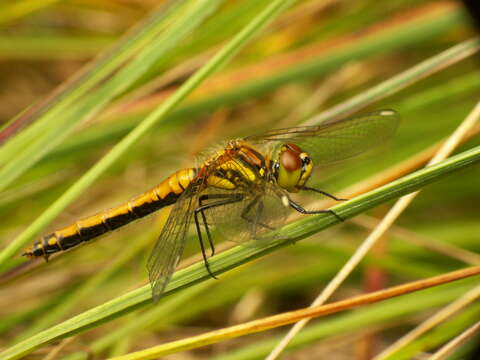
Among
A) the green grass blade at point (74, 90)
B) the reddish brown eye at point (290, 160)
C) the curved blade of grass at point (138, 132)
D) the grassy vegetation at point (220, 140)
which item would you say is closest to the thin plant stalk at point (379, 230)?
the grassy vegetation at point (220, 140)

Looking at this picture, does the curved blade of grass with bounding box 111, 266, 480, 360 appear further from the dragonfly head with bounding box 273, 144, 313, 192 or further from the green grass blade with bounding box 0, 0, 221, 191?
the green grass blade with bounding box 0, 0, 221, 191

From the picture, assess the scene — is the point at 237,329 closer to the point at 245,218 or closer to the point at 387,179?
the point at 245,218

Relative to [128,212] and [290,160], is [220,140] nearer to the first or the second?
[128,212]

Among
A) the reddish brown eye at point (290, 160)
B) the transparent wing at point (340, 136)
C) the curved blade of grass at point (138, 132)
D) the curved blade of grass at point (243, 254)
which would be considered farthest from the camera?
the transparent wing at point (340, 136)

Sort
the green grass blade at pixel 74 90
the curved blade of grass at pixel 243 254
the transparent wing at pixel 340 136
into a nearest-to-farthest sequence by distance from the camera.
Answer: the curved blade of grass at pixel 243 254, the green grass blade at pixel 74 90, the transparent wing at pixel 340 136

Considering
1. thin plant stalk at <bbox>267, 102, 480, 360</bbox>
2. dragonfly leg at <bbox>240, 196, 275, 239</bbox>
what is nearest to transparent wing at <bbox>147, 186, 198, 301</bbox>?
dragonfly leg at <bbox>240, 196, 275, 239</bbox>

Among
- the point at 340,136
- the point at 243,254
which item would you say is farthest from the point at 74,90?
the point at 340,136

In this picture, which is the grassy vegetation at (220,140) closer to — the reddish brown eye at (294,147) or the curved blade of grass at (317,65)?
the curved blade of grass at (317,65)
